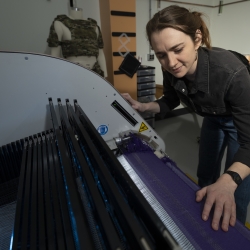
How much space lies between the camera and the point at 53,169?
516mm

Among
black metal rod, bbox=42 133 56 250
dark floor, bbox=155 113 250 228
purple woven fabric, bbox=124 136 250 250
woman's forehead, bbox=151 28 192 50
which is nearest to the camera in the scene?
black metal rod, bbox=42 133 56 250

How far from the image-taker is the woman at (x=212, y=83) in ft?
1.64

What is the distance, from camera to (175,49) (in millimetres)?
614

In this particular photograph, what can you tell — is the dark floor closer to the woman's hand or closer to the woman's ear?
the woman's hand

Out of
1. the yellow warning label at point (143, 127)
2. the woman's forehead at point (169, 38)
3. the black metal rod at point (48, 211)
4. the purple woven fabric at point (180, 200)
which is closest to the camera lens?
the black metal rod at point (48, 211)

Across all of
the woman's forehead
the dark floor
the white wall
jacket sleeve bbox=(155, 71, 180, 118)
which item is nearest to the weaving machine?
jacket sleeve bbox=(155, 71, 180, 118)

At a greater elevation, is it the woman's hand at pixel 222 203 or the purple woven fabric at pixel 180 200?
the woman's hand at pixel 222 203

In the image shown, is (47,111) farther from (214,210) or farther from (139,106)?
(214,210)

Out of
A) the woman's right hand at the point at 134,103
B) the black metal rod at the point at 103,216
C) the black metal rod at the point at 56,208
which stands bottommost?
the black metal rod at the point at 56,208

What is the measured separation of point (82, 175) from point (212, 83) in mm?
578

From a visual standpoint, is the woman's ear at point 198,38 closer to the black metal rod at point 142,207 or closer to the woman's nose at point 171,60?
the woman's nose at point 171,60

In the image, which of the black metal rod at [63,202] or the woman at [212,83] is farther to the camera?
the woman at [212,83]

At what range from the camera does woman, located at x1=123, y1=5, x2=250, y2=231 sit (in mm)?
500

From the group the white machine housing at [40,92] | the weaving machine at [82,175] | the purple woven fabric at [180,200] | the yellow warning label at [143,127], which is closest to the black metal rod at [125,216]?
the weaving machine at [82,175]
